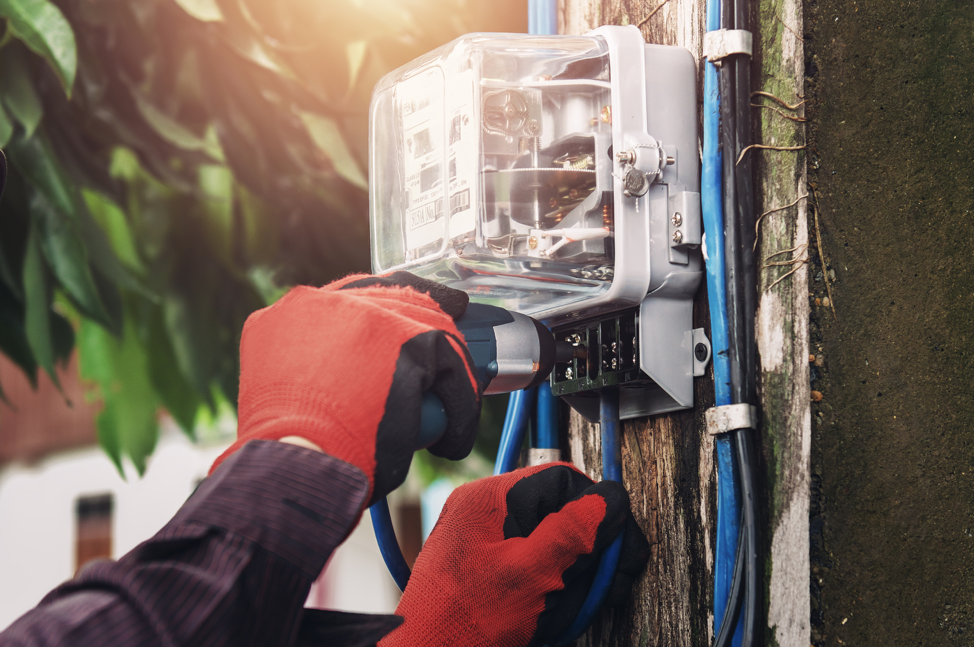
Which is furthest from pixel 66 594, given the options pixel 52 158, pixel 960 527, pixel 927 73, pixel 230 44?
pixel 230 44

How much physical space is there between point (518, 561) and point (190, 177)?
58.3 inches

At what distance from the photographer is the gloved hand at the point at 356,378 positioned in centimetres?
53

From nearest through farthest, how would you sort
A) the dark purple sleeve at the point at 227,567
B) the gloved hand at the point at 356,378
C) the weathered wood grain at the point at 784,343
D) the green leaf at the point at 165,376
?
the dark purple sleeve at the point at 227,567 < the gloved hand at the point at 356,378 < the weathered wood grain at the point at 784,343 < the green leaf at the point at 165,376

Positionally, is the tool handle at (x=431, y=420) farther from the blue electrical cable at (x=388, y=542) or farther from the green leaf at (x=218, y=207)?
the green leaf at (x=218, y=207)

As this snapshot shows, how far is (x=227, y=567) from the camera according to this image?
0.44m

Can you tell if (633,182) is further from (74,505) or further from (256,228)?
(74,505)

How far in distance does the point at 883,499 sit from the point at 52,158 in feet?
5.50

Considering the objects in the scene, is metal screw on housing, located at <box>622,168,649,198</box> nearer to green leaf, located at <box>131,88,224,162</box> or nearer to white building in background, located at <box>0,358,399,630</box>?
green leaf, located at <box>131,88,224,162</box>

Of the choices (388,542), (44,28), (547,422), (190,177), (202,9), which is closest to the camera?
(388,542)

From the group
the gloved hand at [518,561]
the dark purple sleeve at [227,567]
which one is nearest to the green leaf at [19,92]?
the gloved hand at [518,561]

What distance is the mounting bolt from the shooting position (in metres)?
0.76

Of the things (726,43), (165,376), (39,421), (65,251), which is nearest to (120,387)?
(165,376)

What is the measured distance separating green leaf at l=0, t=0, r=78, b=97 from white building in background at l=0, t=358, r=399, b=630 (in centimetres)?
272

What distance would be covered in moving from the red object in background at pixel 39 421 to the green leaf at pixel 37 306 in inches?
99.7
